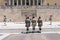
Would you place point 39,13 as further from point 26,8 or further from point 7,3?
point 7,3

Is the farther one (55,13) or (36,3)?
(36,3)

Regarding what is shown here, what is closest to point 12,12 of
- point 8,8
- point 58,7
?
point 8,8

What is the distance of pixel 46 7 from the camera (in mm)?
61156

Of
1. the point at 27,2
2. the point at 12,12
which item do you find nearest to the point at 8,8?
the point at 12,12

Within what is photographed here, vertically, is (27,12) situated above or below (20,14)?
above

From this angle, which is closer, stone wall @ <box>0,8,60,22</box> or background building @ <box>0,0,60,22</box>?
stone wall @ <box>0,8,60,22</box>

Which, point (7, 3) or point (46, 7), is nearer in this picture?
point (46, 7)

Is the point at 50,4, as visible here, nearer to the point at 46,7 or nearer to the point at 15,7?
the point at 46,7

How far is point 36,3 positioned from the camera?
232 ft

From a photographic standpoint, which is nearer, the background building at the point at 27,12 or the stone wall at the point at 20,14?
the stone wall at the point at 20,14

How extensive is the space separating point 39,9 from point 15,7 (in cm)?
536

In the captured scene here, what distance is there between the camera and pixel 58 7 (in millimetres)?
61375

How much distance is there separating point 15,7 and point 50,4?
34.0 feet

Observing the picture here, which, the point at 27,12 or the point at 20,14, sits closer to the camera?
the point at 20,14
